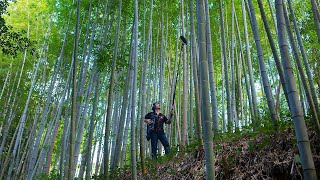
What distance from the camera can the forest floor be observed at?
2617 mm

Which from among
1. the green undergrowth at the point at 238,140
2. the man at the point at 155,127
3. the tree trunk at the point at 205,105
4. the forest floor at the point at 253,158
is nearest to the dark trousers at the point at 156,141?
the man at the point at 155,127

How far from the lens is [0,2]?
5387 millimetres

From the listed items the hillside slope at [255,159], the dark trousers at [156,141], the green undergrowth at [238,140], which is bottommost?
the hillside slope at [255,159]

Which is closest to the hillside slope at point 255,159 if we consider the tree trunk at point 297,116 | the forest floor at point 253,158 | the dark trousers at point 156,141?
the forest floor at point 253,158

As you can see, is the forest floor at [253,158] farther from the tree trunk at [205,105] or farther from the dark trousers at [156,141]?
the dark trousers at [156,141]

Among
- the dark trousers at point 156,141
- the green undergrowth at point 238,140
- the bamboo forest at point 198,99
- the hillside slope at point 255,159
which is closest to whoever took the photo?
the bamboo forest at point 198,99

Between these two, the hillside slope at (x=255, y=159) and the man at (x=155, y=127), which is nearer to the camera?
the hillside slope at (x=255, y=159)

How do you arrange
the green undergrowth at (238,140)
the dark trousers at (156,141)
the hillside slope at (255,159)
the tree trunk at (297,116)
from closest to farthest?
the tree trunk at (297,116) < the hillside slope at (255,159) < the green undergrowth at (238,140) < the dark trousers at (156,141)

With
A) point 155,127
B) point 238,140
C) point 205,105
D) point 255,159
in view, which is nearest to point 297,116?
point 205,105

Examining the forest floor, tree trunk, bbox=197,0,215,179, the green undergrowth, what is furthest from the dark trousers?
tree trunk, bbox=197,0,215,179

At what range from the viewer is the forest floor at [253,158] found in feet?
8.59

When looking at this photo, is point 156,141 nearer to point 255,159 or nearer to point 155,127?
point 155,127

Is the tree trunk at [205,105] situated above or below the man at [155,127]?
below

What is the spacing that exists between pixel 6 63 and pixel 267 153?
993cm
